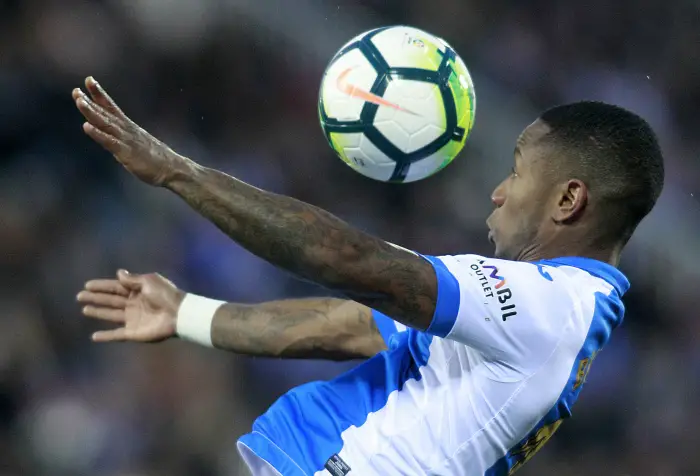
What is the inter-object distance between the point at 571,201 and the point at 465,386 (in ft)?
2.46

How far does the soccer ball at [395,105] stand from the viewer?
3088 mm

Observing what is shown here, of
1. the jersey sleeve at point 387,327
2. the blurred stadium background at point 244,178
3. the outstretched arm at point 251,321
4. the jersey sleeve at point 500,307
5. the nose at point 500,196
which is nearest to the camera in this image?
the jersey sleeve at point 500,307

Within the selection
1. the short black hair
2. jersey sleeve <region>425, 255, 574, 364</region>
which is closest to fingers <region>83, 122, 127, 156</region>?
jersey sleeve <region>425, 255, 574, 364</region>

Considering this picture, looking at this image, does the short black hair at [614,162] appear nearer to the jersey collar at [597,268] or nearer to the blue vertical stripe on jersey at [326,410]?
the jersey collar at [597,268]

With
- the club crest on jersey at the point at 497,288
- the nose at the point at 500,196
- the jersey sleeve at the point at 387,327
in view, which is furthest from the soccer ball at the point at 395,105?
the club crest on jersey at the point at 497,288

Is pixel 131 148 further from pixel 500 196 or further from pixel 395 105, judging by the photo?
pixel 500 196

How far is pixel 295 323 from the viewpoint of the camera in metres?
3.50

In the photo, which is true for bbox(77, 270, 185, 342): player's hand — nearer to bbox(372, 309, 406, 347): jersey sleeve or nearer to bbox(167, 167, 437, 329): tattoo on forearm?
bbox(372, 309, 406, 347): jersey sleeve

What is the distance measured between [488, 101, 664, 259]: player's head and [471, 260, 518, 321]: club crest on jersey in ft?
1.84

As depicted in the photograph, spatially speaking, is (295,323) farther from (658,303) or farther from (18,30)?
(658,303)

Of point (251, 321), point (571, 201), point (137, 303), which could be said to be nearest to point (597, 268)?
point (571, 201)

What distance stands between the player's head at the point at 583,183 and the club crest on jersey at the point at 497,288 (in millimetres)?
561

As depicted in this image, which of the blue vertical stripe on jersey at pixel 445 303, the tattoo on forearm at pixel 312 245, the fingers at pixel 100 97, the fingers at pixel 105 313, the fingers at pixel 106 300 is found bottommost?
the fingers at pixel 105 313

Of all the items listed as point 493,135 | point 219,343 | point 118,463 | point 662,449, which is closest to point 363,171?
point 219,343
